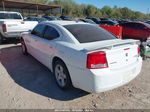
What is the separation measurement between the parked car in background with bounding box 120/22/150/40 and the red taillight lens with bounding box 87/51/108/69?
27.0 feet

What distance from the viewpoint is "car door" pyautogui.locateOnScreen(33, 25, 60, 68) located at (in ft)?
10.9

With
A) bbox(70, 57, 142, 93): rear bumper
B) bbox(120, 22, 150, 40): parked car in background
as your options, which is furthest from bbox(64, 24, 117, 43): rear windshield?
bbox(120, 22, 150, 40): parked car in background

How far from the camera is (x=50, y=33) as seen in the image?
142 inches

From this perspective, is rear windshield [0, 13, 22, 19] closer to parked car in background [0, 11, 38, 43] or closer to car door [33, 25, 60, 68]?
parked car in background [0, 11, 38, 43]

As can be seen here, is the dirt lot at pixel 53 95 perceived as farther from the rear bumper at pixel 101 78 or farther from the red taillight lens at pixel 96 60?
the red taillight lens at pixel 96 60

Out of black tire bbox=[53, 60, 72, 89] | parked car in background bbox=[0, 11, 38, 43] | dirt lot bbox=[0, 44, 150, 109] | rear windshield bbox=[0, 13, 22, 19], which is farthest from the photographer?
rear windshield bbox=[0, 13, 22, 19]

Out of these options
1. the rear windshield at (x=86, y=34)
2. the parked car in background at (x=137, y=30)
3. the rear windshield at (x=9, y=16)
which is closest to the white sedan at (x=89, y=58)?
the rear windshield at (x=86, y=34)

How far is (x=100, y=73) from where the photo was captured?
2299 mm

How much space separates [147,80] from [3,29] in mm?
6970

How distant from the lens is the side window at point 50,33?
3.38m

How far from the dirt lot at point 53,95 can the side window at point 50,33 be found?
46.4 inches

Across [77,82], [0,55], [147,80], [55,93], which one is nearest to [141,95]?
[147,80]

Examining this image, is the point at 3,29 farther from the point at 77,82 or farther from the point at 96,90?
the point at 96,90

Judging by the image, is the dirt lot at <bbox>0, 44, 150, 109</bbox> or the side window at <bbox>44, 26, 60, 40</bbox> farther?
the side window at <bbox>44, 26, 60, 40</bbox>
